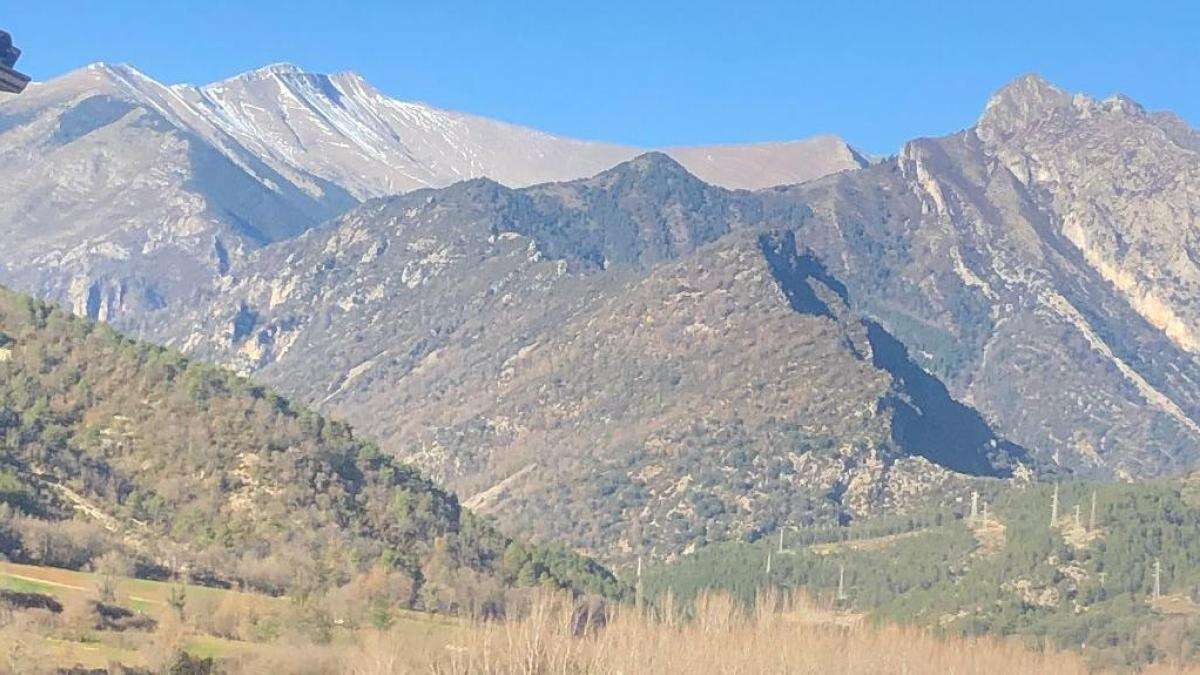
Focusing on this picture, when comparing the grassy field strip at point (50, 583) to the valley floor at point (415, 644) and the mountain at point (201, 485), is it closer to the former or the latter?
the valley floor at point (415, 644)

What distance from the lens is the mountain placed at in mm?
132250

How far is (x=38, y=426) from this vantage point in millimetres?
148500

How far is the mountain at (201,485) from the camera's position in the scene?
132m

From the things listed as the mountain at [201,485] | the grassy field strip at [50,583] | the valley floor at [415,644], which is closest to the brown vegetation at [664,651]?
the valley floor at [415,644]

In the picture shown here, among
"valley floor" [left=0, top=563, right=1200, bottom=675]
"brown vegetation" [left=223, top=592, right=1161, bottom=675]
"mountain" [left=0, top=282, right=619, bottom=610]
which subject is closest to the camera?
"valley floor" [left=0, top=563, right=1200, bottom=675]

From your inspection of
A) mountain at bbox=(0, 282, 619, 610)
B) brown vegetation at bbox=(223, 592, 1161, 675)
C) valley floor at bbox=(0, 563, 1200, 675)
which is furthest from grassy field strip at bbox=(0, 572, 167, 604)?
brown vegetation at bbox=(223, 592, 1161, 675)

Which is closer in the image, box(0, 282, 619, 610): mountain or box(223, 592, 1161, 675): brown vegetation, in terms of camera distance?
box(223, 592, 1161, 675): brown vegetation

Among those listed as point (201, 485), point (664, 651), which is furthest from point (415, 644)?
point (201, 485)

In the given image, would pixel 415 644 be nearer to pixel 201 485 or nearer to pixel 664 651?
pixel 664 651

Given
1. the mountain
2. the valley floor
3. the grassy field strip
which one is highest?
the mountain

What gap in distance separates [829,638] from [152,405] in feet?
191

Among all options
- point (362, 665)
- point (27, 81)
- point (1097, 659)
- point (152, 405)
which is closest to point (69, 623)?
point (362, 665)

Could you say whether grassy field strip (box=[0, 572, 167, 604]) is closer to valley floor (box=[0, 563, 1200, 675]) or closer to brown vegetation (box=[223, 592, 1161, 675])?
valley floor (box=[0, 563, 1200, 675])

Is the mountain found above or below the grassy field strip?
above
